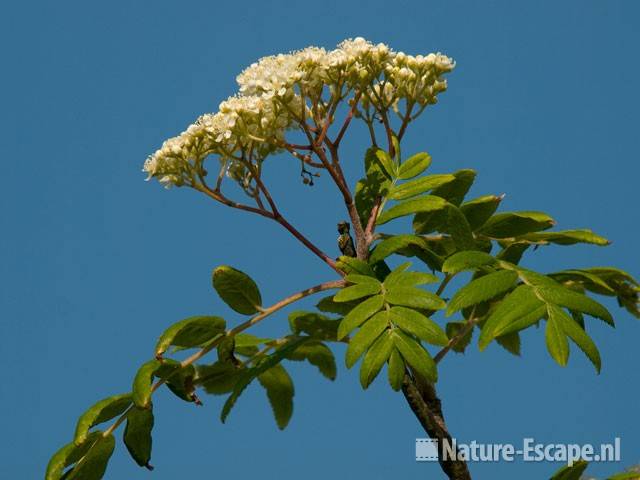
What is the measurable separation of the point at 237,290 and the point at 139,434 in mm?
608

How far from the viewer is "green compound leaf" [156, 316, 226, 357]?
10.8 feet

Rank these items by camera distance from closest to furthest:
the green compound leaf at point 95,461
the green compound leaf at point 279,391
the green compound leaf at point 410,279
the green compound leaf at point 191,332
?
the green compound leaf at point 410,279, the green compound leaf at point 191,332, the green compound leaf at point 95,461, the green compound leaf at point 279,391

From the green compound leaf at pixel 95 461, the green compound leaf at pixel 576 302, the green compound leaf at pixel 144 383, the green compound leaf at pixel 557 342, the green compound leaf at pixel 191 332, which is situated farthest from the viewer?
the green compound leaf at pixel 95 461

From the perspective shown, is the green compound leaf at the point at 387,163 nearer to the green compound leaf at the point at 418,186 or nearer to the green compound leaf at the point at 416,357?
the green compound leaf at the point at 418,186

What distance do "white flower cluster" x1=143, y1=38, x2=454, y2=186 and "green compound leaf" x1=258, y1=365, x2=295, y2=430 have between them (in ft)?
2.96

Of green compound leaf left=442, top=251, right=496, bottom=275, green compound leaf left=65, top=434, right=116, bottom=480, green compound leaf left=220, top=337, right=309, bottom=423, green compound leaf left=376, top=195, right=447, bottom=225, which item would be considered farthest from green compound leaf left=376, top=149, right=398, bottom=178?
green compound leaf left=65, top=434, right=116, bottom=480

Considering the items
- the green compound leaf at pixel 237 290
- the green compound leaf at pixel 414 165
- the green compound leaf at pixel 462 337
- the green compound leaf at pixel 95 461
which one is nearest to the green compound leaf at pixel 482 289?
the green compound leaf at pixel 414 165

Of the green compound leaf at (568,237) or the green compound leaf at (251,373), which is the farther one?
the green compound leaf at (568,237)

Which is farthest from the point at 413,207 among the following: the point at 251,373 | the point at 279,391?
the point at 279,391

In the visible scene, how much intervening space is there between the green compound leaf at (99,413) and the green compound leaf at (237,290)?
0.49 metres

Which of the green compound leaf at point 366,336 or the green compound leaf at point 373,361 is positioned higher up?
the green compound leaf at point 366,336

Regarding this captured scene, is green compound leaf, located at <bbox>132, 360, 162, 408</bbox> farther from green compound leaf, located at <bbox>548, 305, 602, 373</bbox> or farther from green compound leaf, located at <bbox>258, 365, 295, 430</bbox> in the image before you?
green compound leaf, located at <bbox>548, 305, 602, 373</bbox>

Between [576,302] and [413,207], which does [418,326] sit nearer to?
[576,302]

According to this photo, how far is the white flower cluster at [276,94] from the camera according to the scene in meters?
3.40
